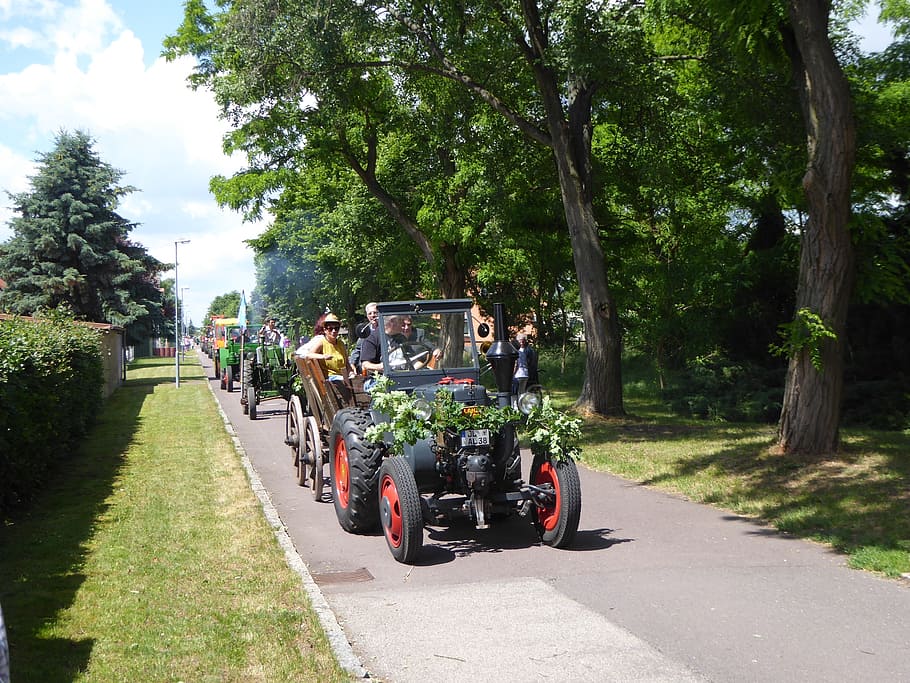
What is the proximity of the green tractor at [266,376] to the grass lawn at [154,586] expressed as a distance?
7262mm

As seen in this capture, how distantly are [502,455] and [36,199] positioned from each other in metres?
38.0

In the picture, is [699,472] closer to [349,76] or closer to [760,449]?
[760,449]

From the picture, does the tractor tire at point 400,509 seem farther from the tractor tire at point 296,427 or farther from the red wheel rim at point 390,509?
the tractor tire at point 296,427

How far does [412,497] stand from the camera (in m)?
6.89

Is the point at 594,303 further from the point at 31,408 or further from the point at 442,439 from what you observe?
the point at 31,408

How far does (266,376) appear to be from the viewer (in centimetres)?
2033

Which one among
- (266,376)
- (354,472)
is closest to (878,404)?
(354,472)

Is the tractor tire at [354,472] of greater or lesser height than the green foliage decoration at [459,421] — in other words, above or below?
below

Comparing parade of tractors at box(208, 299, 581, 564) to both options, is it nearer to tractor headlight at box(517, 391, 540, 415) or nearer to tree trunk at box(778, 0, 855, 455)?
tractor headlight at box(517, 391, 540, 415)

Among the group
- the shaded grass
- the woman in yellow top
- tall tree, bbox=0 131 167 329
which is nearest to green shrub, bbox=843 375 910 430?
the shaded grass

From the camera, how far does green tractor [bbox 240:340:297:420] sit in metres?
19.5

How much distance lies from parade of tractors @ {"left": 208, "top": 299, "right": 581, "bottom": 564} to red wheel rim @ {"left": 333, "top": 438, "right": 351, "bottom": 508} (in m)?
0.01

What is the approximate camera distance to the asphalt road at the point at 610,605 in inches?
191

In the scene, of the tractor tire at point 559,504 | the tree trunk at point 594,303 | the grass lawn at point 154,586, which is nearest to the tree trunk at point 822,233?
the tractor tire at point 559,504
